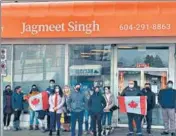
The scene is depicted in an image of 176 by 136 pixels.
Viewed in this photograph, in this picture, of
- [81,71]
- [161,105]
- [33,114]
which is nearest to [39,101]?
[33,114]

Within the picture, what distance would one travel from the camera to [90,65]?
55.7ft

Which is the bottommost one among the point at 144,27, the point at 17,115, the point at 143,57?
the point at 17,115

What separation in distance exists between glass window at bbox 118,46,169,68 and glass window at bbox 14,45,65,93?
2.25 m

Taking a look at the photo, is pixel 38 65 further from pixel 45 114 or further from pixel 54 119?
pixel 54 119

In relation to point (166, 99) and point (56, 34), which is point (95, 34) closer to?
point (56, 34)

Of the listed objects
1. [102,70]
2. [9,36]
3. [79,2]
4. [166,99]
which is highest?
[79,2]

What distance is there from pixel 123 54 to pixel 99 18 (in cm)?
184

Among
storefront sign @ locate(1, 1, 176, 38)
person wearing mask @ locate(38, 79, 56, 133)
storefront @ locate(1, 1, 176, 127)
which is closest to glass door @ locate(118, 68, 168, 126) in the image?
storefront @ locate(1, 1, 176, 127)

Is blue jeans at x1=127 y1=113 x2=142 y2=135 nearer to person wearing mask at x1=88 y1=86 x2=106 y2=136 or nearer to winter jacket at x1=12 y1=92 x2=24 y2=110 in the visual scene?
person wearing mask at x1=88 y1=86 x2=106 y2=136

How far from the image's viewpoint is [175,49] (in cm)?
1642

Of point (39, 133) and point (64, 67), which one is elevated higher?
point (64, 67)

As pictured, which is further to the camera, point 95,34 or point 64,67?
point 64,67

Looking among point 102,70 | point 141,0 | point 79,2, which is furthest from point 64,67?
point 141,0

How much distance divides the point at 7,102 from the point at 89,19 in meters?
4.15
